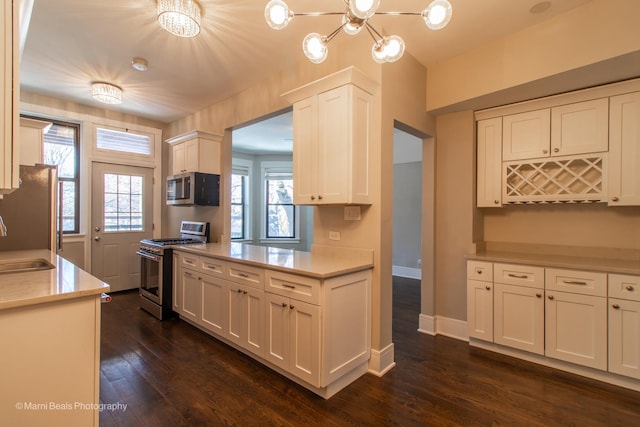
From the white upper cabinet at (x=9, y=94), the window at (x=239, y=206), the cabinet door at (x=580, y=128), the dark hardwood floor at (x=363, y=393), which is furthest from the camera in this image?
the window at (x=239, y=206)

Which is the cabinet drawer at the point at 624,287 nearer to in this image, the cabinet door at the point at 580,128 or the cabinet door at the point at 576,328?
the cabinet door at the point at 576,328

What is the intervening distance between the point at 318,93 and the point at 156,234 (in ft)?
13.3

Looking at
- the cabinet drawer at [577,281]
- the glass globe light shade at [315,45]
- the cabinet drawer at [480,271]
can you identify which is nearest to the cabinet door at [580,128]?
the cabinet drawer at [577,281]

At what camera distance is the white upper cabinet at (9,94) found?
1093 millimetres

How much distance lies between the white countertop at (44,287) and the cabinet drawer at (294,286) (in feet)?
3.70

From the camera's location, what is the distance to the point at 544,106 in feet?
9.18

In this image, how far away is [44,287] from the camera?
1336 mm

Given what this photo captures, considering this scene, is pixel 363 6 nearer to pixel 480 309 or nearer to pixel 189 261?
pixel 480 309

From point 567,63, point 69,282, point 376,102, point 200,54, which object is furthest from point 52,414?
point 567,63

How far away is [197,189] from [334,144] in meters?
2.36

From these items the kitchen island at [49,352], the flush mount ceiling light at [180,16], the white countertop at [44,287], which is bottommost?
the kitchen island at [49,352]

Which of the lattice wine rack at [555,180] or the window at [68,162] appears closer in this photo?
the lattice wine rack at [555,180]

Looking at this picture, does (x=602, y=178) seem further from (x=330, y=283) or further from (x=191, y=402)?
(x=191, y=402)

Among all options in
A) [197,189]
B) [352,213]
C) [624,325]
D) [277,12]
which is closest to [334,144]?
[352,213]
